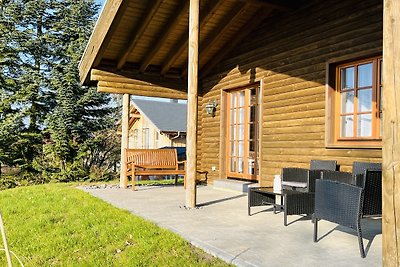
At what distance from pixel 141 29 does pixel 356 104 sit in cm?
397

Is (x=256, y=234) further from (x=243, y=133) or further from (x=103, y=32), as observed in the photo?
(x=103, y=32)

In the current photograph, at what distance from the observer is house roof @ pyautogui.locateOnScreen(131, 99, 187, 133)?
57.4ft

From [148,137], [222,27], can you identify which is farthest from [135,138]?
[222,27]

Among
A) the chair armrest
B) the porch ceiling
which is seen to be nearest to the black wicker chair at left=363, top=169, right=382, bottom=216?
the chair armrest

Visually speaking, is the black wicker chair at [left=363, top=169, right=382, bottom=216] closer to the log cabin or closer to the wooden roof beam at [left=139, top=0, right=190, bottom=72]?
the log cabin

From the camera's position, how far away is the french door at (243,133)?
25.1 feet

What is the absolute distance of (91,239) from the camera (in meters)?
3.77

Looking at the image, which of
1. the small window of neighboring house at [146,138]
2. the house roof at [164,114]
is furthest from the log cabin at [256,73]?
the small window of neighboring house at [146,138]

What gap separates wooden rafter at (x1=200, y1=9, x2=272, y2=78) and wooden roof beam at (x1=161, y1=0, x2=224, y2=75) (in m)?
0.87

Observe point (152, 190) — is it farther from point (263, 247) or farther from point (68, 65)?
point (68, 65)

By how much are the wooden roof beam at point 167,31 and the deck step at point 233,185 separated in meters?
2.97

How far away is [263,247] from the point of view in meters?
3.22

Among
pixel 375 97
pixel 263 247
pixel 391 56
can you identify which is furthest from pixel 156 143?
pixel 391 56

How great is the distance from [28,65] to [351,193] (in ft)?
44.0
